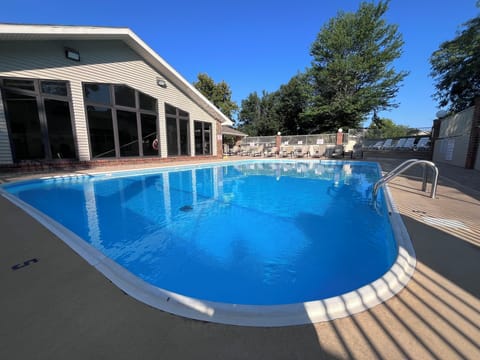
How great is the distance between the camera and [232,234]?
12.9 ft

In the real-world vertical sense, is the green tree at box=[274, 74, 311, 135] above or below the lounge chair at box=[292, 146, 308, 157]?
above

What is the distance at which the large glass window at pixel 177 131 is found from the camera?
12.4 metres

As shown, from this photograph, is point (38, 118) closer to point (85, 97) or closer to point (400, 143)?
point (85, 97)

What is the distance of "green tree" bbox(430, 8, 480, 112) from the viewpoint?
14328 millimetres

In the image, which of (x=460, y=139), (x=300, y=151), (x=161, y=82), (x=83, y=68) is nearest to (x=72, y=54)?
(x=83, y=68)

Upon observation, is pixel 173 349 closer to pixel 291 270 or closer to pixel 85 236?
pixel 291 270

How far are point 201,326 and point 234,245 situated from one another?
2.27 m

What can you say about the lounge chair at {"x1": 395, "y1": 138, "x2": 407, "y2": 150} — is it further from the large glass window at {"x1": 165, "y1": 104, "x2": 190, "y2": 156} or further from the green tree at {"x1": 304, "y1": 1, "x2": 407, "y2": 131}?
the large glass window at {"x1": 165, "y1": 104, "x2": 190, "y2": 156}

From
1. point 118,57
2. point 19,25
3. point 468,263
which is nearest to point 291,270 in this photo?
point 468,263

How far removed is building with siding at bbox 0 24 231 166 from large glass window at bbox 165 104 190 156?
6cm

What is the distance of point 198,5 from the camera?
1209 centimetres

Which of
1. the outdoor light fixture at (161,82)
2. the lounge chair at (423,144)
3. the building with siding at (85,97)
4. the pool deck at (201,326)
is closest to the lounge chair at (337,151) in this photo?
the lounge chair at (423,144)

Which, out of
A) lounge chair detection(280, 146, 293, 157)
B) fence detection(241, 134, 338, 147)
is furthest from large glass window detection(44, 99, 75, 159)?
fence detection(241, 134, 338, 147)

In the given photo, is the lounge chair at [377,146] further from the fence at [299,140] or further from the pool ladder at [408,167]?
the pool ladder at [408,167]
